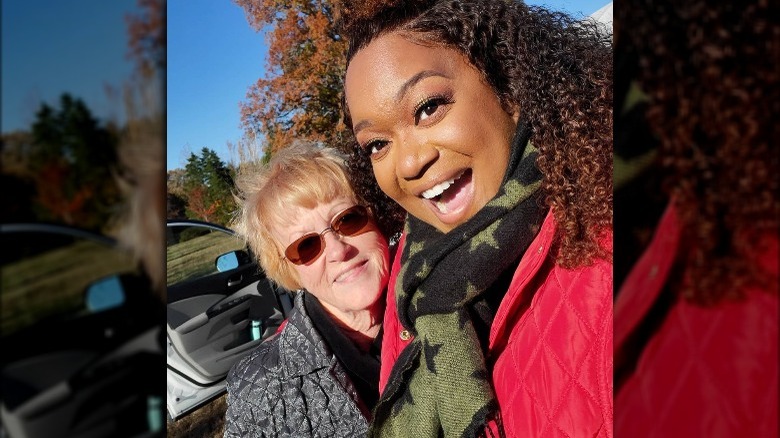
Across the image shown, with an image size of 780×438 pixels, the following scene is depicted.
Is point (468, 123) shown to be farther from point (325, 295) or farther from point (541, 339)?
point (325, 295)

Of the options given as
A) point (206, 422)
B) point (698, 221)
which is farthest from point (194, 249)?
point (698, 221)

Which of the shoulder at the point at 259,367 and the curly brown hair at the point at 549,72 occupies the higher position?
the curly brown hair at the point at 549,72

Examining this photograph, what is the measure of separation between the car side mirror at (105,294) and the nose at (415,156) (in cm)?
54

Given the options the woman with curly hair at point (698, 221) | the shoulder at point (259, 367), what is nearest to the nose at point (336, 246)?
the shoulder at point (259, 367)

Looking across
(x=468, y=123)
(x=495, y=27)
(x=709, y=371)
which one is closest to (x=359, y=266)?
(x=468, y=123)

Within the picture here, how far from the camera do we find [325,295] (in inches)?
55.3

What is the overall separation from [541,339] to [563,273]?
0.11 m

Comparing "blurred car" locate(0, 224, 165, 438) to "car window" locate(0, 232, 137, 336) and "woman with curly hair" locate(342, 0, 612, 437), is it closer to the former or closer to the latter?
"car window" locate(0, 232, 137, 336)

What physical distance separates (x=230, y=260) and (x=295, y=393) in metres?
0.41

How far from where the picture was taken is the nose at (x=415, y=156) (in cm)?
89

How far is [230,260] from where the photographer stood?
1.40m

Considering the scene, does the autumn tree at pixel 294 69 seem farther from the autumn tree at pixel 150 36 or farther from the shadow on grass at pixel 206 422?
the shadow on grass at pixel 206 422

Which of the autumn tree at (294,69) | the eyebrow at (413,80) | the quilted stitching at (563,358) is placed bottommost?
the quilted stitching at (563,358)

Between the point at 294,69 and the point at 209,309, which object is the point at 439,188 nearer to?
the point at 294,69
